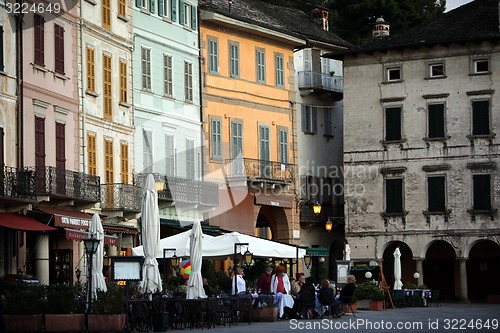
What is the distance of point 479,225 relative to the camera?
62250 mm

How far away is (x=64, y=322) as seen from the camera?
2948 cm

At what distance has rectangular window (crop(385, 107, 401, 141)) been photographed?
64.4 metres

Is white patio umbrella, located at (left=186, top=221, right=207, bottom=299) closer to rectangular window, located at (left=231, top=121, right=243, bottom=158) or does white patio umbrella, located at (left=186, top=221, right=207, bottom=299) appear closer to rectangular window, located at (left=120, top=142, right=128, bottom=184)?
rectangular window, located at (left=120, top=142, right=128, bottom=184)

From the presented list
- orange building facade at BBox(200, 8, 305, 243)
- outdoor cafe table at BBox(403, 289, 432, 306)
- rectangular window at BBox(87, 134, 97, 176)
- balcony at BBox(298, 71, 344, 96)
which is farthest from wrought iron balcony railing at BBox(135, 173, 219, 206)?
balcony at BBox(298, 71, 344, 96)

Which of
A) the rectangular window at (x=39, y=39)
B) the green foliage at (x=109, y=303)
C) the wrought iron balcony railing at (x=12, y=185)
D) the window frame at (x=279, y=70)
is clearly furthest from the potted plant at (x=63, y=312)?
the window frame at (x=279, y=70)

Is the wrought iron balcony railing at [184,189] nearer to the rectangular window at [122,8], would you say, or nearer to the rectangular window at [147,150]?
the rectangular window at [147,150]

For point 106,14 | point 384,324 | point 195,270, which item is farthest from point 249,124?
point 384,324

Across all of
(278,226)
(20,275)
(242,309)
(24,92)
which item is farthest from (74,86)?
(278,226)

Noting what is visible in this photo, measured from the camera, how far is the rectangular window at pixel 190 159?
56188 mm

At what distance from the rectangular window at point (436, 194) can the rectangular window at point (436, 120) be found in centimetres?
198

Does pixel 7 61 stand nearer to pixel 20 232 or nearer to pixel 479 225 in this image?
pixel 20 232

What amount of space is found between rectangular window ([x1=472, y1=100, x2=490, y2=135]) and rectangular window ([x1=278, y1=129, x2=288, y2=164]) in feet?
27.5

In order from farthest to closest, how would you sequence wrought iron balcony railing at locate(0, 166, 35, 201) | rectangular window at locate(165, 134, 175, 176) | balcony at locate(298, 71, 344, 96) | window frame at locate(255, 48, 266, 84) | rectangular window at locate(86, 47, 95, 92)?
balcony at locate(298, 71, 344, 96)
window frame at locate(255, 48, 266, 84)
rectangular window at locate(165, 134, 175, 176)
rectangular window at locate(86, 47, 95, 92)
wrought iron balcony railing at locate(0, 166, 35, 201)

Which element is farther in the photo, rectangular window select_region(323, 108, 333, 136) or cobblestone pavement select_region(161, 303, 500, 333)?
rectangular window select_region(323, 108, 333, 136)
